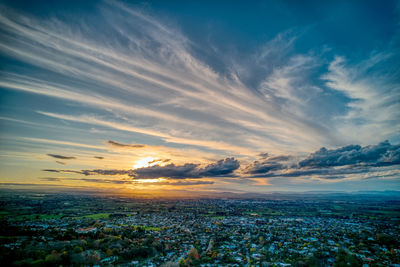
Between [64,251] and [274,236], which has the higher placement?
[64,251]

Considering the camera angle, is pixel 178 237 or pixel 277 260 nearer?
pixel 277 260

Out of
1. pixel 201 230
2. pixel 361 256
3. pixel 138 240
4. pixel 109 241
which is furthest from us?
pixel 201 230

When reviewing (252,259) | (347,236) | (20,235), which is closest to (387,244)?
(347,236)

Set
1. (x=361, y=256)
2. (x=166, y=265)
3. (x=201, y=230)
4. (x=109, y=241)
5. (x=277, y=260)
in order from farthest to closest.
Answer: (x=201, y=230) → (x=109, y=241) → (x=361, y=256) → (x=277, y=260) → (x=166, y=265)

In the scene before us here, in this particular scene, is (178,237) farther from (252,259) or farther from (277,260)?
(277,260)

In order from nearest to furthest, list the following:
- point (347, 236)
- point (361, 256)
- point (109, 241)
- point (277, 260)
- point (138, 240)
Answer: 1. point (277, 260)
2. point (361, 256)
3. point (109, 241)
4. point (138, 240)
5. point (347, 236)

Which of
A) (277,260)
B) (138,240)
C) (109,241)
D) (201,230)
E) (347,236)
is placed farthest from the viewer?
(201,230)

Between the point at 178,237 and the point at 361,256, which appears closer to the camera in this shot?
the point at 361,256

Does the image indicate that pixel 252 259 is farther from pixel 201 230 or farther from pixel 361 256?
pixel 201 230

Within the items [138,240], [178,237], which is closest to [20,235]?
[138,240]
